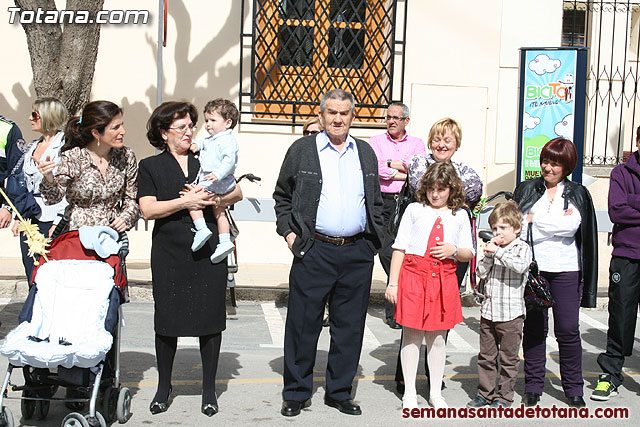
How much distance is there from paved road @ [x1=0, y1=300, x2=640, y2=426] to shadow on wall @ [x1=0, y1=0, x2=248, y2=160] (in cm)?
295

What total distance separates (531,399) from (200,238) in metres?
2.62

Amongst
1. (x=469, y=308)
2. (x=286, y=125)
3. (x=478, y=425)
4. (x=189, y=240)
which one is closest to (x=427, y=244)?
(x=478, y=425)

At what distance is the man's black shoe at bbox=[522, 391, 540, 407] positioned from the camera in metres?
5.90

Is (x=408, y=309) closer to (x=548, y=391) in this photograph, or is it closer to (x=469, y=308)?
(x=548, y=391)

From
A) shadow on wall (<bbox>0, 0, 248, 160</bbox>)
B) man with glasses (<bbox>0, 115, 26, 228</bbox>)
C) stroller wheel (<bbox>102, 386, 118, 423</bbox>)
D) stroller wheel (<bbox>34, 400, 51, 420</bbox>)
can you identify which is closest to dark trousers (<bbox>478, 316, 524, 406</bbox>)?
stroller wheel (<bbox>102, 386, 118, 423</bbox>)

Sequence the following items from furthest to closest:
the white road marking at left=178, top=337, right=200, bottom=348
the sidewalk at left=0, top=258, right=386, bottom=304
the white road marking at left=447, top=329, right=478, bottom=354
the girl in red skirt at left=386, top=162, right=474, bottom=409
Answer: the sidewalk at left=0, top=258, right=386, bottom=304 < the white road marking at left=447, top=329, right=478, bottom=354 < the white road marking at left=178, top=337, right=200, bottom=348 < the girl in red skirt at left=386, top=162, right=474, bottom=409

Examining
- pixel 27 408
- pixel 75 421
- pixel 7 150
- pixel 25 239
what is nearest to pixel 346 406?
pixel 75 421

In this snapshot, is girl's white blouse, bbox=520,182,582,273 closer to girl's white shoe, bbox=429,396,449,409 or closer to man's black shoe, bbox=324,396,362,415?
girl's white shoe, bbox=429,396,449,409

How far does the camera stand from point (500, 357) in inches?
227

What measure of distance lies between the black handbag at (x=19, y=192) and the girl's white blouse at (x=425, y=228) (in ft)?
9.90

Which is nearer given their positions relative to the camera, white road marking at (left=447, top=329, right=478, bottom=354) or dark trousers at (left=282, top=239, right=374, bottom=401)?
dark trousers at (left=282, top=239, right=374, bottom=401)

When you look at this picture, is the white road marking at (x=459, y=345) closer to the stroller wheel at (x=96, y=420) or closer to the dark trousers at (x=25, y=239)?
the stroller wheel at (x=96, y=420)

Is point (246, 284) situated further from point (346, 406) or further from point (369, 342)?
point (346, 406)

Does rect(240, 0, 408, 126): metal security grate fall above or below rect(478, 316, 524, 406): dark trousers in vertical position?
above
